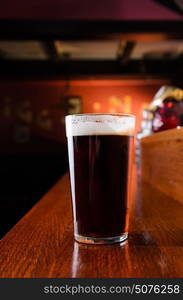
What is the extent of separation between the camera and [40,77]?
24.4 ft

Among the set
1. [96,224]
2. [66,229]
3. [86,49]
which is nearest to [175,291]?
[96,224]

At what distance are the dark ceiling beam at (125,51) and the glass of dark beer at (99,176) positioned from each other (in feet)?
18.1

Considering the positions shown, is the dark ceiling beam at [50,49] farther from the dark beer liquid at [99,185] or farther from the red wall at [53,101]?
the dark beer liquid at [99,185]

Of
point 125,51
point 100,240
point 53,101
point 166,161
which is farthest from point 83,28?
point 100,240

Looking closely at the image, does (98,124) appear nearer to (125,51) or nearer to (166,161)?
(166,161)

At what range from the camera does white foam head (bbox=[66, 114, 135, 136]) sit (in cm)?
67

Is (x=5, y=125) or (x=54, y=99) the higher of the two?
(x=54, y=99)

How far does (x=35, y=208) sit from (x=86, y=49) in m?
5.92

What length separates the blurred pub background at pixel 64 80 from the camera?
4.69 meters

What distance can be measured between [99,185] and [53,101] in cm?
749

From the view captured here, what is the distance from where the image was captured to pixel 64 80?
24.7ft

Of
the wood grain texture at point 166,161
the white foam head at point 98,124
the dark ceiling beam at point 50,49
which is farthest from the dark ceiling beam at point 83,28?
the white foam head at point 98,124

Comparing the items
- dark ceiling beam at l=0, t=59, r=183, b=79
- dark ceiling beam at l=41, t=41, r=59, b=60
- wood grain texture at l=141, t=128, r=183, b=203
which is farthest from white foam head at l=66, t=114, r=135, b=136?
dark ceiling beam at l=0, t=59, r=183, b=79

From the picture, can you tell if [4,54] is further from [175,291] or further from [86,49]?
[175,291]
